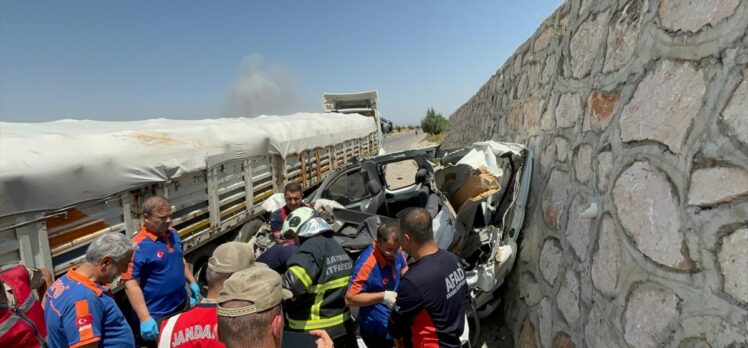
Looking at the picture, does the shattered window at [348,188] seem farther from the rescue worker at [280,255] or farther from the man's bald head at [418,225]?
the man's bald head at [418,225]

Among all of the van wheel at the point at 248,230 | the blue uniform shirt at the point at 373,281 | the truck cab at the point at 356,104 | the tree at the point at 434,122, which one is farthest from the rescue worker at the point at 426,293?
the tree at the point at 434,122

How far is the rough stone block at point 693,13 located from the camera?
1.61 metres

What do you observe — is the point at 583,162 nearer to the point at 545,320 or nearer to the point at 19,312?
the point at 545,320

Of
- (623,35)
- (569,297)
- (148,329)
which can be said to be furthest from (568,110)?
(148,329)

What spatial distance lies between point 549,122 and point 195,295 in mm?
3924

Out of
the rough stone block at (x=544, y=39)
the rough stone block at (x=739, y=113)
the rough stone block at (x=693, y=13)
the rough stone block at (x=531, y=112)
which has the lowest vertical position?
the rough stone block at (x=739, y=113)

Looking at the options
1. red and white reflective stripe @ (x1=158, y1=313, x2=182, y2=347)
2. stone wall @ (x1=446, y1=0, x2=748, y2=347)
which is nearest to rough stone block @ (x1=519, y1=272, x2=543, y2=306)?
stone wall @ (x1=446, y1=0, x2=748, y2=347)

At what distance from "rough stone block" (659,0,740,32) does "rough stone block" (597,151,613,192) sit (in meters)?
0.78

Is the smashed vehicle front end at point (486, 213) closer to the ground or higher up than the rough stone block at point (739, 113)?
closer to the ground

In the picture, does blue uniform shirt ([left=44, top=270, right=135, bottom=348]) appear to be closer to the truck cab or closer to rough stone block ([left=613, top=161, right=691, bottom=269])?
rough stone block ([left=613, top=161, right=691, bottom=269])

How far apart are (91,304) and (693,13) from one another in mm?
3645

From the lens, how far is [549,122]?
3578 millimetres

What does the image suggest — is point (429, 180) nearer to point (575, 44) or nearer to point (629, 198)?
point (575, 44)

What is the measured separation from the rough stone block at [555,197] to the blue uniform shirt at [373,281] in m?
1.33
